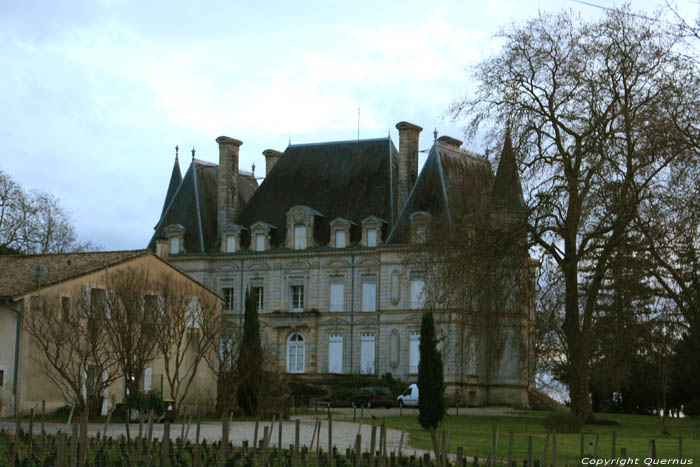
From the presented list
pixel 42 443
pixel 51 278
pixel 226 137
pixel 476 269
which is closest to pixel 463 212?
pixel 476 269

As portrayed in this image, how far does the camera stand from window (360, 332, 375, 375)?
177 feet

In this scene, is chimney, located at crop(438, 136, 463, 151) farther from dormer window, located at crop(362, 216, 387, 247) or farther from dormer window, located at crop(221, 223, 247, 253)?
dormer window, located at crop(221, 223, 247, 253)

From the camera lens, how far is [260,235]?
57344 millimetres

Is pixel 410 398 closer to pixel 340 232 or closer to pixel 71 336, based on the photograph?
pixel 340 232

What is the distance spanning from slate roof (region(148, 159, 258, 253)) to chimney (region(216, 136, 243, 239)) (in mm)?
731

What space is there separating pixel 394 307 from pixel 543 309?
22.2 m

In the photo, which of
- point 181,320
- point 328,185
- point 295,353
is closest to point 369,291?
point 295,353

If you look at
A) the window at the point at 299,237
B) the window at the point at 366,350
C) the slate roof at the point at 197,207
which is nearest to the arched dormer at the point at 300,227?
the window at the point at 299,237

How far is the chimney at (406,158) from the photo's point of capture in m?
54.9

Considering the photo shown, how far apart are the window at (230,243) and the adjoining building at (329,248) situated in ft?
0.17

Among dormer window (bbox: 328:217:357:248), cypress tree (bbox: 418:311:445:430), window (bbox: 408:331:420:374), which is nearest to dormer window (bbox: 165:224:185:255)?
dormer window (bbox: 328:217:357:248)

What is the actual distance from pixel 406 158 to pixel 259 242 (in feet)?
29.3

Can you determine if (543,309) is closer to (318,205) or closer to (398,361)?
(398,361)

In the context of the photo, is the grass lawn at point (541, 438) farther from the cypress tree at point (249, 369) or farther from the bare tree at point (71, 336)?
the bare tree at point (71, 336)
